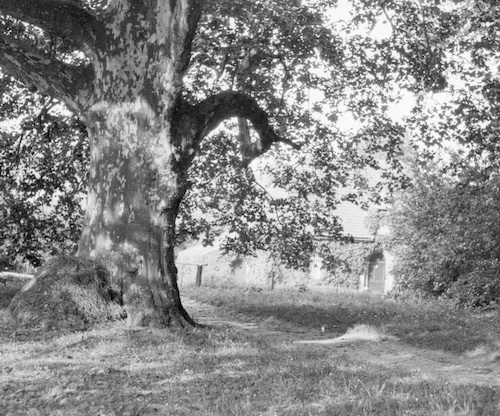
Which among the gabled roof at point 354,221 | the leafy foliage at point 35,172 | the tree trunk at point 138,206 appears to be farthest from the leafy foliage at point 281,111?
the gabled roof at point 354,221

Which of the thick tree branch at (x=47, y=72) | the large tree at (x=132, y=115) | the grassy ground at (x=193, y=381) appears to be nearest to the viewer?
the grassy ground at (x=193, y=381)

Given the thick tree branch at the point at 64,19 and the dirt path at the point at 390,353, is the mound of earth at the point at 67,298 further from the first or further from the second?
the thick tree branch at the point at 64,19

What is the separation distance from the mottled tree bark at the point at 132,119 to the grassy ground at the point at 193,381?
1.17 m

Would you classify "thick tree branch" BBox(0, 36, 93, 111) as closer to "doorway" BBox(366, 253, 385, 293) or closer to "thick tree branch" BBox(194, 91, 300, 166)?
"thick tree branch" BBox(194, 91, 300, 166)

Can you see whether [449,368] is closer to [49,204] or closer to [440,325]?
[440,325]

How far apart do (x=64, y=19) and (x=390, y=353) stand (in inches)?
284

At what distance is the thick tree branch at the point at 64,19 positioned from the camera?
10.1 m

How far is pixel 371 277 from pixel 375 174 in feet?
23.0

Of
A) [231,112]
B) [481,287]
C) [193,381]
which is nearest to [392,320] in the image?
[231,112]

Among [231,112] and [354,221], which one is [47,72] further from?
[354,221]

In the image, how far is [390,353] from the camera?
33.5 feet

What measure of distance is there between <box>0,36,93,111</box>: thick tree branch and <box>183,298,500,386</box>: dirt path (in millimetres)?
5033

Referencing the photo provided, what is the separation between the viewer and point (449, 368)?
29.7 ft

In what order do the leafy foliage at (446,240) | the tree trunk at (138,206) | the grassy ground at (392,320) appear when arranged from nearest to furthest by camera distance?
1. the tree trunk at (138,206)
2. the grassy ground at (392,320)
3. the leafy foliage at (446,240)
